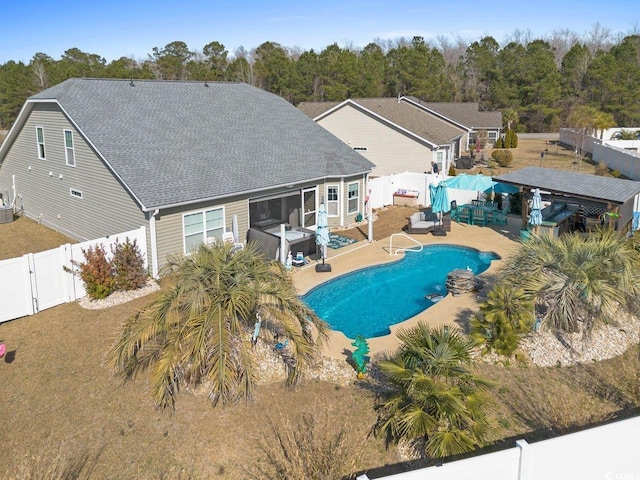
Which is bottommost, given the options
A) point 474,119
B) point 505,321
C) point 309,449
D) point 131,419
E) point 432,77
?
point 131,419

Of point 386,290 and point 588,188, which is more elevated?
point 588,188

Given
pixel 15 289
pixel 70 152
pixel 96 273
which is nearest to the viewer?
pixel 15 289

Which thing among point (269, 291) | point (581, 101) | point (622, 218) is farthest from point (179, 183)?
point (581, 101)

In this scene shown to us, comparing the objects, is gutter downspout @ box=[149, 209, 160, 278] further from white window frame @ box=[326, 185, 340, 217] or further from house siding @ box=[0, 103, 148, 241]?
white window frame @ box=[326, 185, 340, 217]

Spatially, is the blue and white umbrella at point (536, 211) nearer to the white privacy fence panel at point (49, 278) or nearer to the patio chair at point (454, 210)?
the patio chair at point (454, 210)

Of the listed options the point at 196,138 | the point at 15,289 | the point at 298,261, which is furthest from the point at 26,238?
the point at 298,261

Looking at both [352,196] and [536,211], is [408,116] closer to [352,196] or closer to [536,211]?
[352,196]

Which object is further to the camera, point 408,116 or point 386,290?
point 408,116

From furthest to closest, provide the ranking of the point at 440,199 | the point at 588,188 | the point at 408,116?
the point at 408,116, the point at 440,199, the point at 588,188
